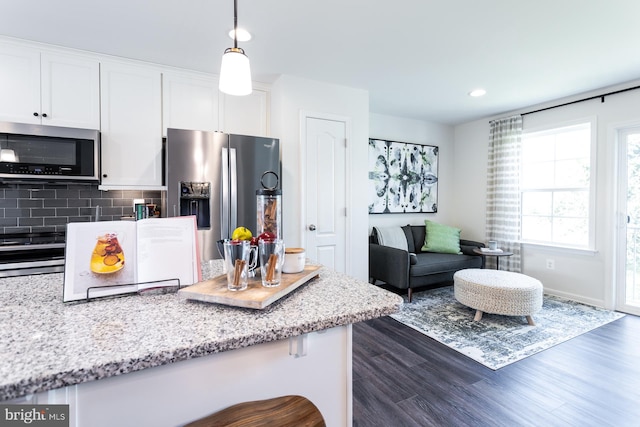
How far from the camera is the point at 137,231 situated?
3.37ft

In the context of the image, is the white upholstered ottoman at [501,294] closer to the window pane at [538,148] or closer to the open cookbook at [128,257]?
the window pane at [538,148]

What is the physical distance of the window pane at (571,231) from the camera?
3.66 meters

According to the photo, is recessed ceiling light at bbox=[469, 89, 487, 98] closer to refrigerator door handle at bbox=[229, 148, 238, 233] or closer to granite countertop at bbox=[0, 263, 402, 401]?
refrigerator door handle at bbox=[229, 148, 238, 233]

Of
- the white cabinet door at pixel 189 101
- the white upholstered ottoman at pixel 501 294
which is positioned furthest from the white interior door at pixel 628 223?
the white cabinet door at pixel 189 101

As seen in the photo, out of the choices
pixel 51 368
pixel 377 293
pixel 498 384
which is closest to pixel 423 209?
pixel 498 384

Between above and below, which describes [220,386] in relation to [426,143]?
below

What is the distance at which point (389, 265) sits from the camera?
12.3 feet

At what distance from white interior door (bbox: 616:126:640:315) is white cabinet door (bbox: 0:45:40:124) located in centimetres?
555

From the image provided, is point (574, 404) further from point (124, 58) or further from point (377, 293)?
point (124, 58)

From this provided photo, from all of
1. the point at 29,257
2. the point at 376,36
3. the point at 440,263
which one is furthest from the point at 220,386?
the point at 440,263

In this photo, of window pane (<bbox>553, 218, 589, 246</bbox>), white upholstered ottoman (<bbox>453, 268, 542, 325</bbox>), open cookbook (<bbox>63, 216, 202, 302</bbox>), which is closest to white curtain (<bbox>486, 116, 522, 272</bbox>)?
window pane (<bbox>553, 218, 589, 246</bbox>)

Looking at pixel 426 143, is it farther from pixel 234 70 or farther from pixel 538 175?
pixel 234 70

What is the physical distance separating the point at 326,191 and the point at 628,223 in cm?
324

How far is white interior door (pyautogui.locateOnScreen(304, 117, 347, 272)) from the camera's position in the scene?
125 inches
